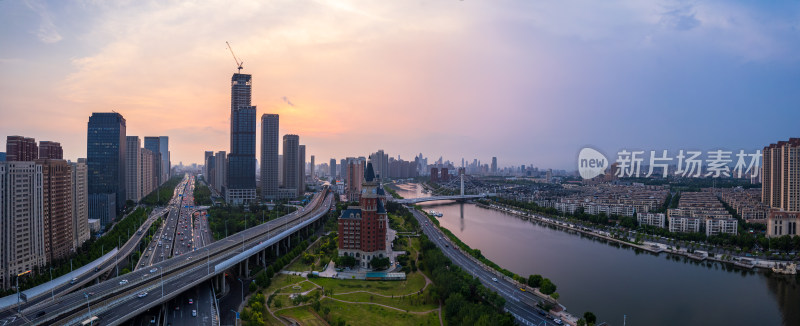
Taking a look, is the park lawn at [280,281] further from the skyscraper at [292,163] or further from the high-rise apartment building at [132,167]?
the skyscraper at [292,163]

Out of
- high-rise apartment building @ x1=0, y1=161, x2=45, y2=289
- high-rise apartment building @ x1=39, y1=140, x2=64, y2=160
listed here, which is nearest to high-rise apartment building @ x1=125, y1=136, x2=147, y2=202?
high-rise apartment building @ x1=39, y1=140, x2=64, y2=160

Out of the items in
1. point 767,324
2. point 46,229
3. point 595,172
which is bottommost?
point 767,324

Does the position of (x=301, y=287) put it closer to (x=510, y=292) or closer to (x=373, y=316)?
(x=373, y=316)

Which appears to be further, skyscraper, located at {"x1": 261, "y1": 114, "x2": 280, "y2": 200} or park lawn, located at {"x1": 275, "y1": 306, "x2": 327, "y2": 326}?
skyscraper, located at {"x1": 261, "y1": 114, "x2": 280, "y2": 200}

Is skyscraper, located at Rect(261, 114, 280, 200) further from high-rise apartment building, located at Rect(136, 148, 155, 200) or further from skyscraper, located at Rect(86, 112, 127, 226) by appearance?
skyscraper, located at Rect(86, 112, 127, 226)

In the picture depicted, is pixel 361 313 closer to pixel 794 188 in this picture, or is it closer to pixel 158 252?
pixel 158 252

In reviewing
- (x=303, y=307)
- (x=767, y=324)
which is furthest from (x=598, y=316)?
(x=303, y=307)
